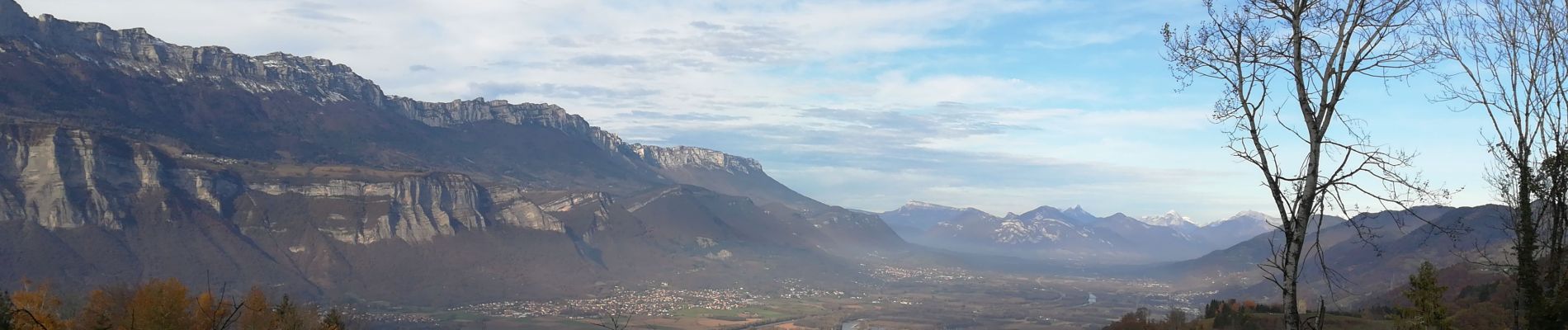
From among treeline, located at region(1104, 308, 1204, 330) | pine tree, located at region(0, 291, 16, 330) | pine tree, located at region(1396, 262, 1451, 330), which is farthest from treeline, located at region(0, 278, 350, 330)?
treeline, located at region(1104, 308, 1204, 330)

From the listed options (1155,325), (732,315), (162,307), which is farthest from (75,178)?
(1155,325)

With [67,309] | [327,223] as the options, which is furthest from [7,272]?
[67,309]

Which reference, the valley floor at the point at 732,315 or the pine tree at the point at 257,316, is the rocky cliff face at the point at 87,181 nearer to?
the valley floor at the point at 732,315

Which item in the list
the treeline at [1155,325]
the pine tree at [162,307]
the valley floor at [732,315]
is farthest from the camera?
the valley floor at [732,315]

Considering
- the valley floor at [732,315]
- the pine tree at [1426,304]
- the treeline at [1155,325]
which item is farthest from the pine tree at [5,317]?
the valley floor at [732,315]

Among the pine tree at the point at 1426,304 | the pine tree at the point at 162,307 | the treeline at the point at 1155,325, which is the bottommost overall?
the pine tree at the point at 162,307

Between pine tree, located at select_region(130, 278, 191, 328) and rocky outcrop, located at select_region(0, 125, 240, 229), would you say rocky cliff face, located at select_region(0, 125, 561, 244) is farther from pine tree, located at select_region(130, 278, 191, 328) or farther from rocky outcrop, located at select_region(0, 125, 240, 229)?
pine tree, located at select_region(130, 278, 191, 328)

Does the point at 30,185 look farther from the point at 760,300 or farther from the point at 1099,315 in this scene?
the point at 1099,315

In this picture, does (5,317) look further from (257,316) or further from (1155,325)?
(1155,325)

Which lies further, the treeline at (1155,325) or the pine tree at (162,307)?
the treeline at (1155,325)
